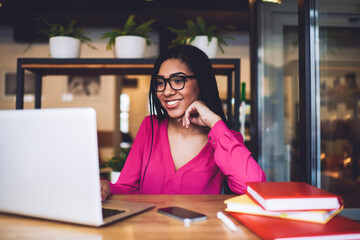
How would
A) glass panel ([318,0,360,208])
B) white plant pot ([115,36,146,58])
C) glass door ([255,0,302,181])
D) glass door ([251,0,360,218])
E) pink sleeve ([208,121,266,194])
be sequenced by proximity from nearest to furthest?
pink sleeve ([208,121,266,194]), glass panel ([318,0,360,208]), white plant pot ([115,36,146,58]), glass door ([251,0,360,218]), glass door ([255,0,302,181])

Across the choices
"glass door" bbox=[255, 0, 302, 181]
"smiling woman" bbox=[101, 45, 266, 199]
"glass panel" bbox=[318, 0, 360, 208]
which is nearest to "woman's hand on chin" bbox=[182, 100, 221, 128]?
"smiling woman" bbox=[101, 45, 266, 199]

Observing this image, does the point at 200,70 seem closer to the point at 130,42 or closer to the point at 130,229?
the point at 130,42

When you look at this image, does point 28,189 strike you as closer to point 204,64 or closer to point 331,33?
point 204,64

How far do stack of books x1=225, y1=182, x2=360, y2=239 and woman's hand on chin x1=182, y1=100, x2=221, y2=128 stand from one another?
60 cm

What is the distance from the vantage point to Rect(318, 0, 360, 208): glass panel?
1.87 meters


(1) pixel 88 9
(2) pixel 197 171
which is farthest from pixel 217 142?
(1) pixel 88 9

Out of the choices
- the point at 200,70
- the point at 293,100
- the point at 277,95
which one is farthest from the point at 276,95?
the point at 200,70

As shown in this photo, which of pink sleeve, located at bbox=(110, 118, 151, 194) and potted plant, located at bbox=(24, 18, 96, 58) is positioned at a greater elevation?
potted plant, located at bbox=(24, 18, 96, 58)

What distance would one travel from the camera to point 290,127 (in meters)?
2.90

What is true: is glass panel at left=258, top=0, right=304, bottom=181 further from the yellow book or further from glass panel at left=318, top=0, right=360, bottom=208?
the yellow book

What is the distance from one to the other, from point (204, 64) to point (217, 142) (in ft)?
1.58

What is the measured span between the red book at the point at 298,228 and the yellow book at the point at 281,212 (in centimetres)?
2

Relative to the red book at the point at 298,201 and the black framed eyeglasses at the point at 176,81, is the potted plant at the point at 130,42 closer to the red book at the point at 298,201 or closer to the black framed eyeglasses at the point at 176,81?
the black framed eyeglasses at the point at 176,81

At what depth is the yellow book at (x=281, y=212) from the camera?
784 mm
